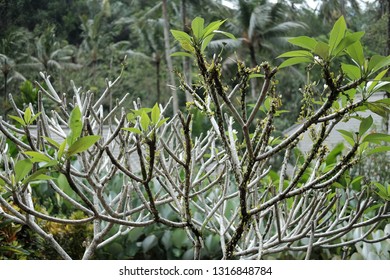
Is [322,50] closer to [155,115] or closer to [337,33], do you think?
[337,33]

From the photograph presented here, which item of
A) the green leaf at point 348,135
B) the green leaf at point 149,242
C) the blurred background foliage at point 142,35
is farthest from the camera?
the blurred background foliage at point 142,35

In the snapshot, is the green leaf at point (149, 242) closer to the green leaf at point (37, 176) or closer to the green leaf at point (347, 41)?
the green leaf at point (37, 176)

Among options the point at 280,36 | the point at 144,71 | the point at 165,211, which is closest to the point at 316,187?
the point at 165,211

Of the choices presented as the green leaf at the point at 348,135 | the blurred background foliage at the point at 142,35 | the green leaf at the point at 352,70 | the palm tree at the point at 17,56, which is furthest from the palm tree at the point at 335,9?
the green leaf at the point at 352,70

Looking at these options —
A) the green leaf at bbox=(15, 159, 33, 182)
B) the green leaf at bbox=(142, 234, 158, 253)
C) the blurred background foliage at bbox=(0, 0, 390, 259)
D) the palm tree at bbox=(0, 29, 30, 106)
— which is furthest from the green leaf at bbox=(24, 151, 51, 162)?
the palm tree at bbox=(0, 29, 30, 106)

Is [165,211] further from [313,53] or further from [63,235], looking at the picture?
[313,53]

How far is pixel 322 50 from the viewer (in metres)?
0.49

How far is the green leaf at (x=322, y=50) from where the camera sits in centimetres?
49

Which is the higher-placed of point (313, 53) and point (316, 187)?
point (313, 53)

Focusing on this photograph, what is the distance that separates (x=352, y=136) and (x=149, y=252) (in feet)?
3.46

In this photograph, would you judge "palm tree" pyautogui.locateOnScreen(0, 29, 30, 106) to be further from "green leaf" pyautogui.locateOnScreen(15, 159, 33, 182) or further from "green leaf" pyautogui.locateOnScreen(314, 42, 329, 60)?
"green leaf" pyautogui.locateOnScreen(314, 42, 329, 60)

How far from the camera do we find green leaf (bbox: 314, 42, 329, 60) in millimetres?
490

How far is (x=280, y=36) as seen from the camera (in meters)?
10.9
